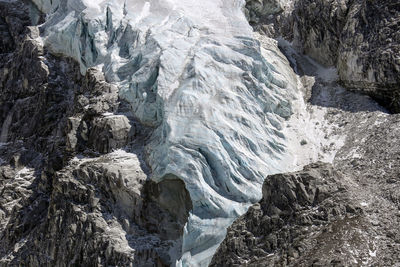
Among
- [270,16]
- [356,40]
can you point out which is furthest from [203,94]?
[270,16]

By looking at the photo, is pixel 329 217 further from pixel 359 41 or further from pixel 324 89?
pixel 359 41

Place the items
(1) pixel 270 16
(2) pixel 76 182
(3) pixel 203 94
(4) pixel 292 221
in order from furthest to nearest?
(1) pixel 270 16, (3) pixel 203 94, (2) pixel 76 182, (4) pixel 292 221

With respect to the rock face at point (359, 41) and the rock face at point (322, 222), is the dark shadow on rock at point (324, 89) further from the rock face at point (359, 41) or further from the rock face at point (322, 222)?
the rock face at point (322, 222)

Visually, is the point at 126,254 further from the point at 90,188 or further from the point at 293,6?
the point at 293,6

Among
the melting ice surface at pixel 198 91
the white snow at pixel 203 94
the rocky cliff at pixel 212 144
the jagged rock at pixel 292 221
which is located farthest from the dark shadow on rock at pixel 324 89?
the jagged rock at pixel 292 221

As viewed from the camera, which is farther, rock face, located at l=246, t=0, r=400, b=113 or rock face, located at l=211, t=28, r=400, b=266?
rock face, located at l=246, t=0, r=400, b=113

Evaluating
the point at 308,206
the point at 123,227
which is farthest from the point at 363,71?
the point at 123,227

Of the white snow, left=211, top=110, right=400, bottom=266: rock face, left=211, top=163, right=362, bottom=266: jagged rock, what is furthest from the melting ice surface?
left=211, top=110, right=400, bottom=266: rock face

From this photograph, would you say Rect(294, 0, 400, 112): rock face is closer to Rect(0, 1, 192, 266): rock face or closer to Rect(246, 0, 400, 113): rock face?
Rect(246, 0, 400, 113): rock face
